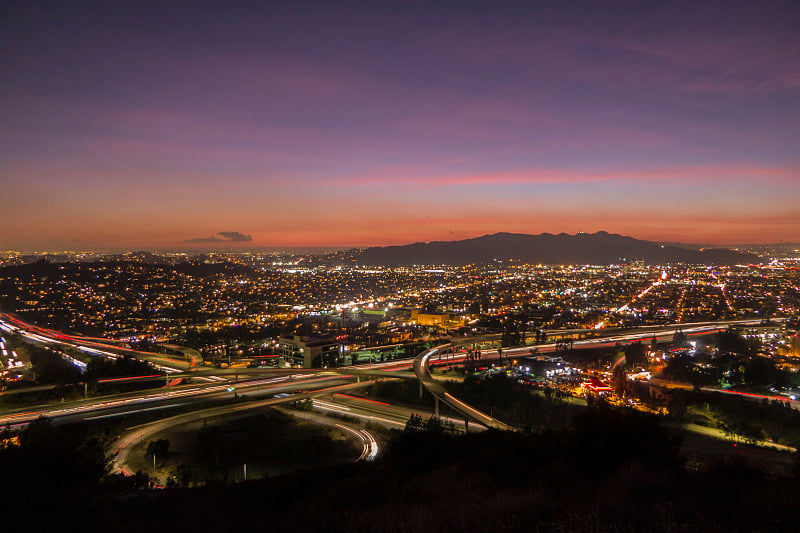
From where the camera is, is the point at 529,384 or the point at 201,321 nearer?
the point at 529,384

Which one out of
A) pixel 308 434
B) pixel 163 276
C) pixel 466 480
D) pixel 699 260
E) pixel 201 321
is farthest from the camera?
pixel 699 260

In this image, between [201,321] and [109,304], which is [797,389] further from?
[109,304]

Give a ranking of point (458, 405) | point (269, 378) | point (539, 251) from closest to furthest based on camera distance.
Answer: point (458, 405)
point (269, 378)
point (539, 251)

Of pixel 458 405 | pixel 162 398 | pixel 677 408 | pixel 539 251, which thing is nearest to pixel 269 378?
pixel 162 398

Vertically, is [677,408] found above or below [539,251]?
below

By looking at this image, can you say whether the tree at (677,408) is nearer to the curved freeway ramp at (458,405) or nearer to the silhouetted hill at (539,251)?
the curved freeway ramp at (458,405)

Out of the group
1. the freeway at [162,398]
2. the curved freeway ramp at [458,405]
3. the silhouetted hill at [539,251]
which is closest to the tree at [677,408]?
the curved freeway ramp at [458,405]

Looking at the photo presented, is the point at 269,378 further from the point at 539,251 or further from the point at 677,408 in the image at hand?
the point at 539,251

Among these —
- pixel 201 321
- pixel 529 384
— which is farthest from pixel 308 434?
pixel 201 321

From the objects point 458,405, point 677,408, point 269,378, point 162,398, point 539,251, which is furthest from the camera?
point 539,251
